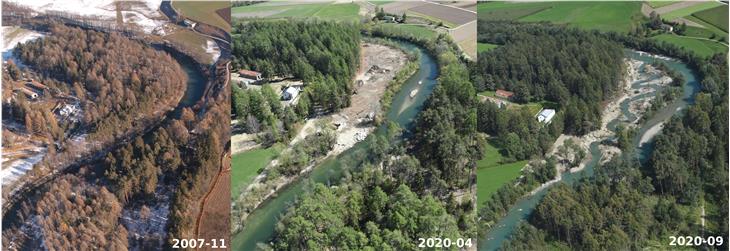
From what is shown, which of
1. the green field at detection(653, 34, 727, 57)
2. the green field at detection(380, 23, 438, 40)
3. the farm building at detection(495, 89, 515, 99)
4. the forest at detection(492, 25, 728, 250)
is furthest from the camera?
the green field at detection(380, 23, 438, 40)

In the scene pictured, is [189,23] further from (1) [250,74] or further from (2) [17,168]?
(2) [17,168]

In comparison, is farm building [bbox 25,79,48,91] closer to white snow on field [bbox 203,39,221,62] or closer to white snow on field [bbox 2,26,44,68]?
white snow on field [bbox 2,26,44,68]

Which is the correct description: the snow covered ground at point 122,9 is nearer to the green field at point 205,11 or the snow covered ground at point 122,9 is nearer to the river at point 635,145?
the green field at point 205,11

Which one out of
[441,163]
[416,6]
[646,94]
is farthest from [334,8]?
[646,94]

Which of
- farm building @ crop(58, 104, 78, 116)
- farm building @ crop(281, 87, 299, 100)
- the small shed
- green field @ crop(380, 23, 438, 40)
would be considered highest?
green field @ crop(380, 23, 438, 40)

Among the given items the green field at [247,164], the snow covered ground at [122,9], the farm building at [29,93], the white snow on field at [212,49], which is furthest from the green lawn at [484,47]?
the farm building at [29,93]

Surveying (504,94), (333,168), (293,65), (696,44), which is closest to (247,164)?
(333,168)

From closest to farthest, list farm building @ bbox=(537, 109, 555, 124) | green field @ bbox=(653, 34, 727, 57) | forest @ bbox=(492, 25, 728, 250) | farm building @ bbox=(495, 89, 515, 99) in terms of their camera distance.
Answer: forest @ bbox=(492, 25, 728, 250)
farm building @ bbox=(537, 109, 555, 124)
farm building @ bbox=(495, 89, 515, 99)
green field @ bbox=(653, 34, 727, 57)

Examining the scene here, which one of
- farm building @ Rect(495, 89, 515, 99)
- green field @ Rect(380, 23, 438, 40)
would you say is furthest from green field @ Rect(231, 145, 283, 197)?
farm building @ Rect(495, 89, 515, 99)
